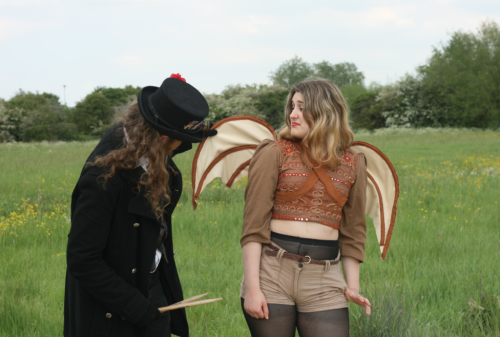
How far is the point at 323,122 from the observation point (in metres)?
2.19

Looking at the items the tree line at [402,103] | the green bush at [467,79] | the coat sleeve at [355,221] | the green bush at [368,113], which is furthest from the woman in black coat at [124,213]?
the green bush at [368,113]

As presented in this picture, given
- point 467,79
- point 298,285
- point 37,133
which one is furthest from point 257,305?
point 467,79

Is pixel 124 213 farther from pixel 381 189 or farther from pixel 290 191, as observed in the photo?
pixel 381 189

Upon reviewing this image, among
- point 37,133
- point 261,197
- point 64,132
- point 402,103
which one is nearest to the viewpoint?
point 261,197

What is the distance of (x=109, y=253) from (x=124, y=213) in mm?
210

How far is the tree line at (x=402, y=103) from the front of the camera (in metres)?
41.4

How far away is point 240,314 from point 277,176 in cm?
198

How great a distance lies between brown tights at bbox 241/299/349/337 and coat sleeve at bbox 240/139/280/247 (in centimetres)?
37

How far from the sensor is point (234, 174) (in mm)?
2730

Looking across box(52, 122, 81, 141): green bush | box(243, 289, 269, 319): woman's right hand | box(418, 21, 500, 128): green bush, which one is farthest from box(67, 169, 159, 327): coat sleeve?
box(418, 21, 500, 128): green bush

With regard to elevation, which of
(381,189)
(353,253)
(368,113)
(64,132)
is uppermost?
(368,113)

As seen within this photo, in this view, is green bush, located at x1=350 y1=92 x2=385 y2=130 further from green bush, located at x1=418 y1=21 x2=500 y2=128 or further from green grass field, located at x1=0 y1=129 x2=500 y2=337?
green grass field, located at x1=0 y1=129 x2=500 y2=337

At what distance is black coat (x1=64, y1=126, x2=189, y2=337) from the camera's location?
1.91m

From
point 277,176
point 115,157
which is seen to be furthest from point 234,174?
point 115,157
